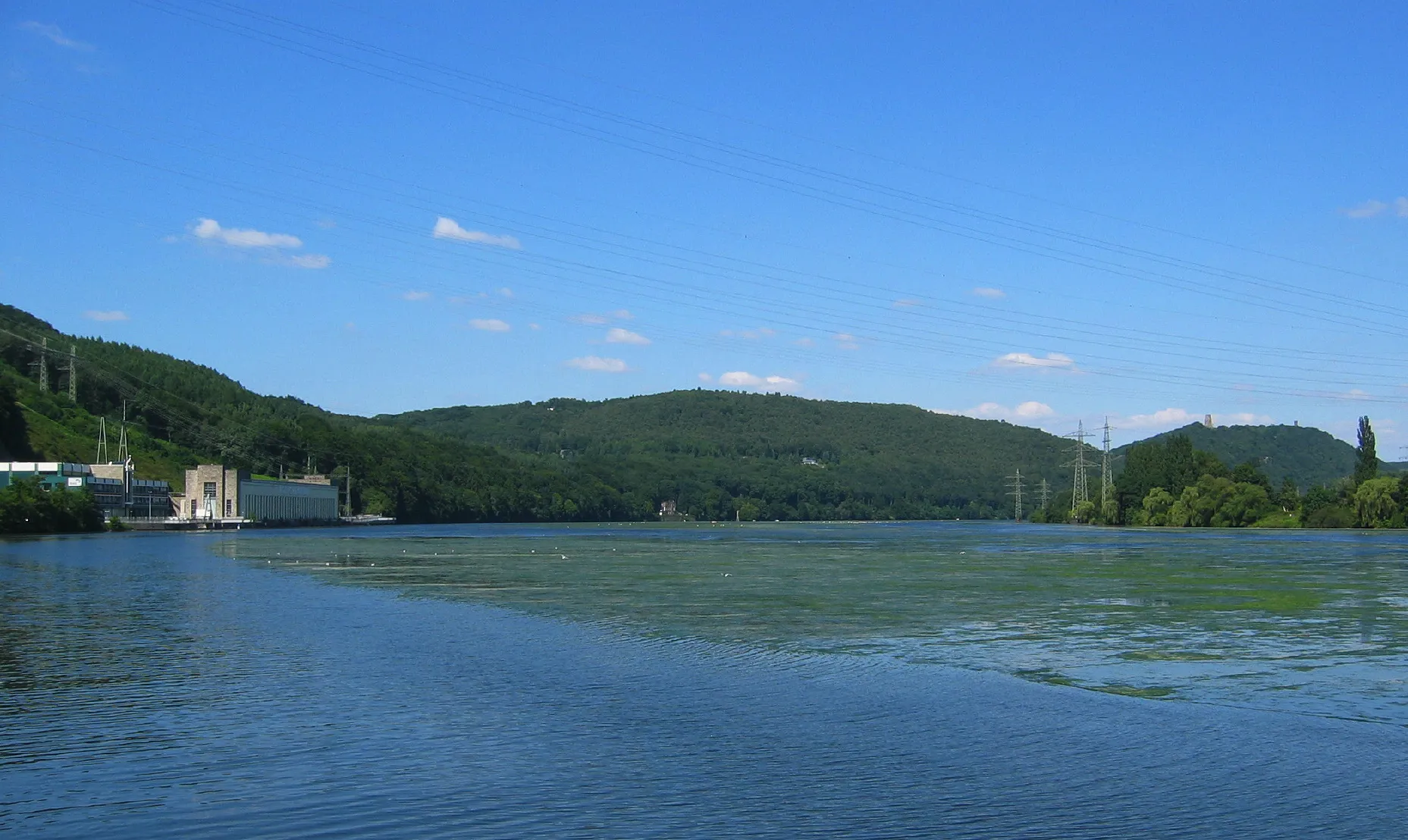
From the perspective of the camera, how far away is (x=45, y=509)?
114m

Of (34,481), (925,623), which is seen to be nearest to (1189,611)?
(925,623)

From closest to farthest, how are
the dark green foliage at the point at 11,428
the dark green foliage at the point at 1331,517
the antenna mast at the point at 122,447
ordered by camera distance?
1. the dark green foliage at the point at 1331,517
2. the dark green foliage at the point at 11,428
3. the antenna mast at the point at 122,447

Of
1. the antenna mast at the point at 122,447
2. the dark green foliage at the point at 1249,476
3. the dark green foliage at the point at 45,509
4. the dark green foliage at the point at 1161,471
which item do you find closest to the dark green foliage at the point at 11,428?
the antenna mast at the point at 122,447

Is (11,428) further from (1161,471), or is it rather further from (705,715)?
(705,715)

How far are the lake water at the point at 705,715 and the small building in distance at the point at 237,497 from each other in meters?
143

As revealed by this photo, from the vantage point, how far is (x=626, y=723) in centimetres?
1681

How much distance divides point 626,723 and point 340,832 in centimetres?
579

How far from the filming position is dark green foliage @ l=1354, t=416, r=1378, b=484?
128 m

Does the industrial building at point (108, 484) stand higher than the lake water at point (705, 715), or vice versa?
the industrial building at point (108, 484)

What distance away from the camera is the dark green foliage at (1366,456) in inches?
5039

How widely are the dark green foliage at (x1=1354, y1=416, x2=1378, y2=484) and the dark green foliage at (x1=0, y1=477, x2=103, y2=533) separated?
122946mm

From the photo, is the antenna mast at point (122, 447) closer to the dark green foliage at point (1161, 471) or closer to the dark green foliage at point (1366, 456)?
the dark green foliage at point (1161, 471)

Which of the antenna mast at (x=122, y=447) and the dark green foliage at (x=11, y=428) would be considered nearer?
the dark green foliage at (x=11, y=428)

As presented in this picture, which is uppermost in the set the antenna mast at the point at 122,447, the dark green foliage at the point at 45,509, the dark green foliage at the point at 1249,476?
the antenna mast at the point at 122,447
